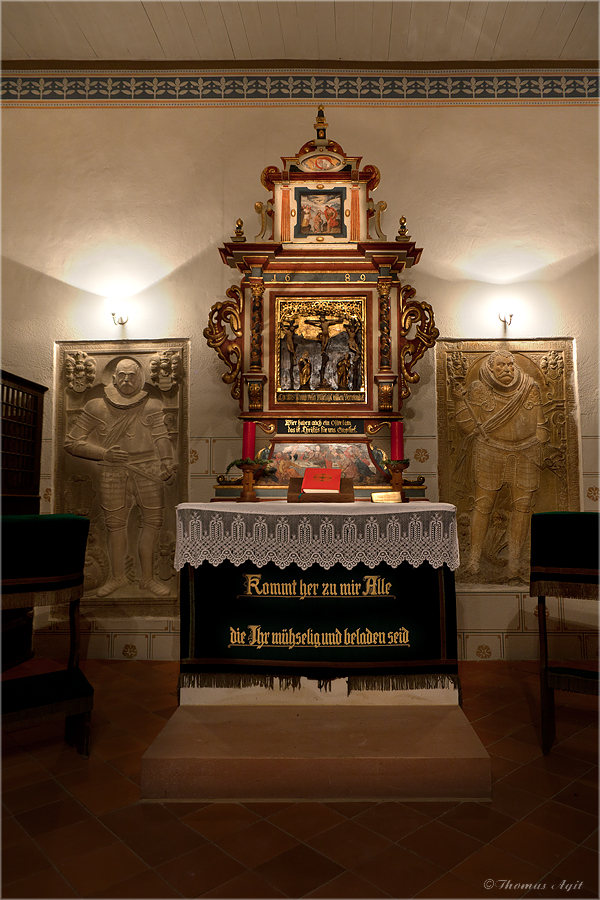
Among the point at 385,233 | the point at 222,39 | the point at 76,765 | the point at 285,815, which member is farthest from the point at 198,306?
the point at 285,815

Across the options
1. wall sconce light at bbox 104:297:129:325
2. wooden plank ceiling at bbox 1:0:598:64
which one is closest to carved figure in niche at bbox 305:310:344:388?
wall sconce light at bbox 104:297:129:325

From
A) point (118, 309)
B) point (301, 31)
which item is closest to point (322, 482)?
point (118, 309)

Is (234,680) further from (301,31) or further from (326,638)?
(301,31)

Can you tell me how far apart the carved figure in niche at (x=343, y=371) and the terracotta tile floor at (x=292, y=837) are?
2.62m

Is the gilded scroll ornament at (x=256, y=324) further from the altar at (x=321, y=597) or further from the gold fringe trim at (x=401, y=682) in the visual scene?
the gold fringe trim at (x=401, y=682)

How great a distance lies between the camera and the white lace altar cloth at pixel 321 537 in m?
3.15

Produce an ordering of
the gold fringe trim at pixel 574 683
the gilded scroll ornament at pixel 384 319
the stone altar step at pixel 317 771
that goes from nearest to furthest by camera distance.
Result: the stone altar step at pixel 317 771, the gold fringe trim at pixel 574 683, the gilded scroll ornament at pixel 384 319

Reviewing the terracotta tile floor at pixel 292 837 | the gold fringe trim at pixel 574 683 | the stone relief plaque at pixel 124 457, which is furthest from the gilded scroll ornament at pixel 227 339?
the gold fringe trim at pixel 574 683

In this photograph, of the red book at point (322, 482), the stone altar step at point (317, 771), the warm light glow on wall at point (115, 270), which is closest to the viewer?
the stone altar step at point (317, 771)

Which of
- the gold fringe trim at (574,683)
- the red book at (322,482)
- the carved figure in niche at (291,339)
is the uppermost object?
the carved figure in niche at (291,339)

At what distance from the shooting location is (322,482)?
387cm

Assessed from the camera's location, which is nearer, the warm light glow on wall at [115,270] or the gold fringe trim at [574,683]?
the gold fringe trim at [574,683]

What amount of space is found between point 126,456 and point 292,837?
3.48 metres

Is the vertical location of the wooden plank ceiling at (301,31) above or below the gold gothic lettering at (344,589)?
above
